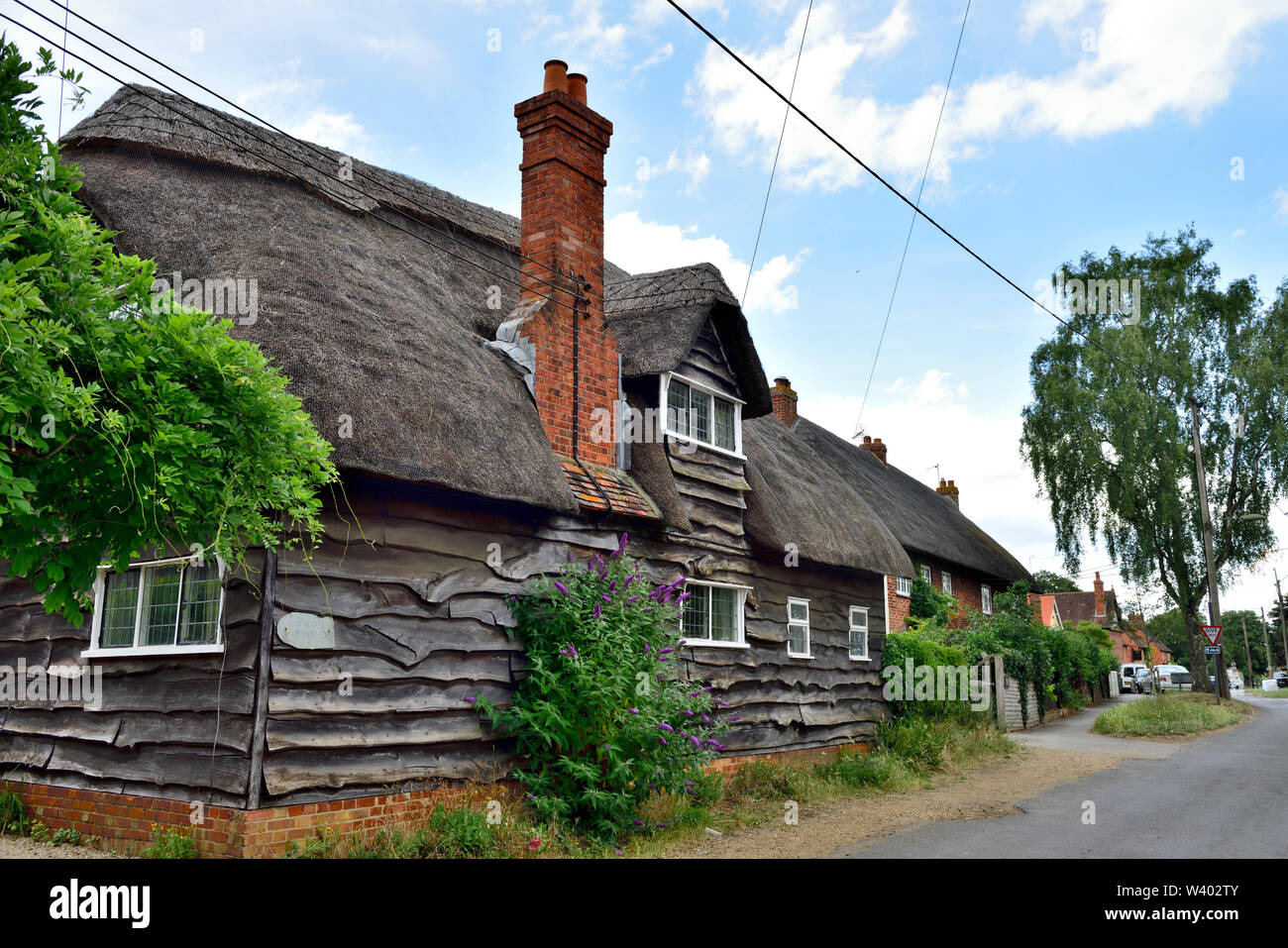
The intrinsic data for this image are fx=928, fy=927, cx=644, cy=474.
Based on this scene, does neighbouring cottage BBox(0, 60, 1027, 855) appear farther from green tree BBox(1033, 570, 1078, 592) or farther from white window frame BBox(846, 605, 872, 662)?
green tree BBox(1033, 570, 1078, 592)

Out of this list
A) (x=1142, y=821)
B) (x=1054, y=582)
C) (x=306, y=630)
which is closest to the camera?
(x=306, y=630)

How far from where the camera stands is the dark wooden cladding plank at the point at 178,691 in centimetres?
684

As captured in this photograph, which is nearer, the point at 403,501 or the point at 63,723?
the point at 403,501

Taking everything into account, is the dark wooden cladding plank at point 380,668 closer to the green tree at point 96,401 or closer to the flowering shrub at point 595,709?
the flowering shrub at point 595,709

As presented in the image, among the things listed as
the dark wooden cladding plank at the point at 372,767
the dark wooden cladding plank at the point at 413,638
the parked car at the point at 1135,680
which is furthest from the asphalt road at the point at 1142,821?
the parked car at the point at 1135,680

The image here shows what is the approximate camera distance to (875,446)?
3334cm

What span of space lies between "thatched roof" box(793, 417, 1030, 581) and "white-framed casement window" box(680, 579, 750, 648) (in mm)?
13154

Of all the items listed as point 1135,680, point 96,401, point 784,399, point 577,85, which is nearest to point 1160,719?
point 784,399

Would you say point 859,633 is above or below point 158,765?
above

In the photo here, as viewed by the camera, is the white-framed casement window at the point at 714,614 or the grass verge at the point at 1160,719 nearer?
the white-framed casement window at the point at 714,614

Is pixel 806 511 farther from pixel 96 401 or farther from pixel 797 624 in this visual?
pixel 96 401

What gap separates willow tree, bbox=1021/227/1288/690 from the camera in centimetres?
2694

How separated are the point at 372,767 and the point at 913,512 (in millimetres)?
23681

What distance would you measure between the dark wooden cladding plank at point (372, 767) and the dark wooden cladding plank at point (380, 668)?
1.86 ft
